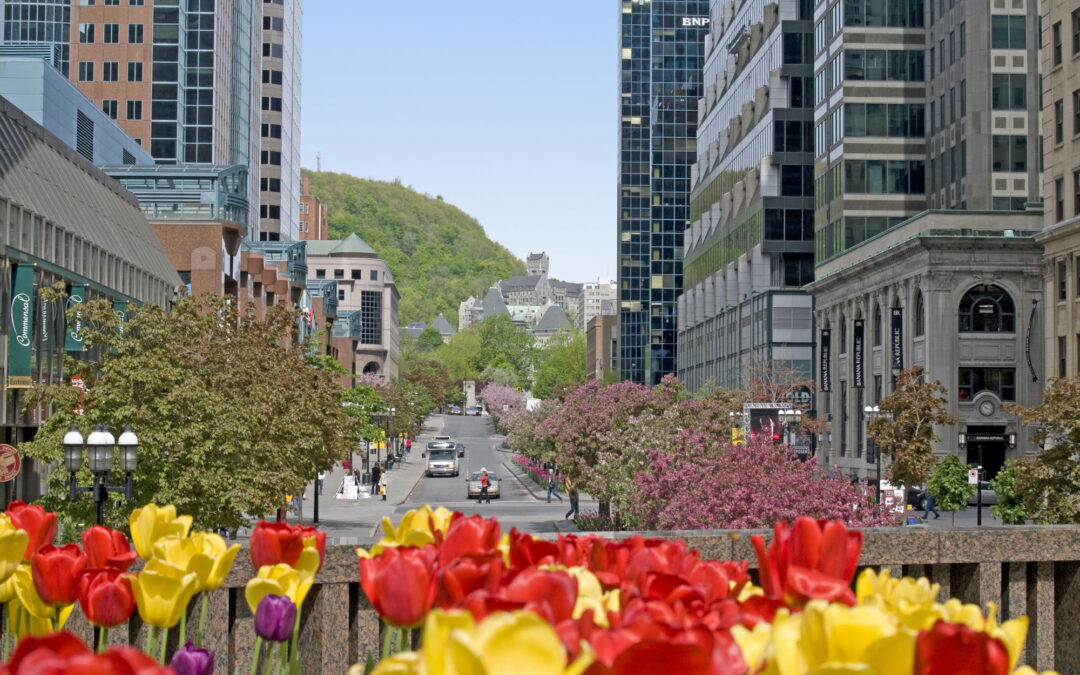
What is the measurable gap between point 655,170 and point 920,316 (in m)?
97.5

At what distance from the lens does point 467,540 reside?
4.27m

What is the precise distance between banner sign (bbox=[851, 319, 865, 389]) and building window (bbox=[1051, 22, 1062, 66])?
2593 cm

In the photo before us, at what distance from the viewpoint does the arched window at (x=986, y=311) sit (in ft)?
238

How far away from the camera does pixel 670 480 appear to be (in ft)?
118

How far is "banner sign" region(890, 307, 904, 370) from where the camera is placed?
7575 centimetres

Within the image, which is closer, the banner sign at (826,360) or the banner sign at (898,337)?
the banner sign at (898,337)

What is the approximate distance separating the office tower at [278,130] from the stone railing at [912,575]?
5453 inches

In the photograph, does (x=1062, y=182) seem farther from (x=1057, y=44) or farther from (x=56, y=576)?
(x=56, y=576)

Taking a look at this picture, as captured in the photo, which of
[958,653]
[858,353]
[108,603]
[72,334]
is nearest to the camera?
[958,653]

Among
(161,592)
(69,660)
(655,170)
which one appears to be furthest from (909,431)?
(655,170)

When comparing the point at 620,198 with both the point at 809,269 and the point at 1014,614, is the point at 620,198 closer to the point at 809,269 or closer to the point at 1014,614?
the point at 809,269

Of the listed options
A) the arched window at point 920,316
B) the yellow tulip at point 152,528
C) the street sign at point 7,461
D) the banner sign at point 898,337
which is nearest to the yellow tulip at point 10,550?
the yellow tulip at point 152,528

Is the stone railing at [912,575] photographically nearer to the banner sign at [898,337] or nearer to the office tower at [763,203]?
the banner sign at [898,337]

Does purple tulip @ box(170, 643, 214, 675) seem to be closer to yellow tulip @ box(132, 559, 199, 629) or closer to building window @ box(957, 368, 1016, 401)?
yellow tulip @ box(132, 559, 199, 629)
